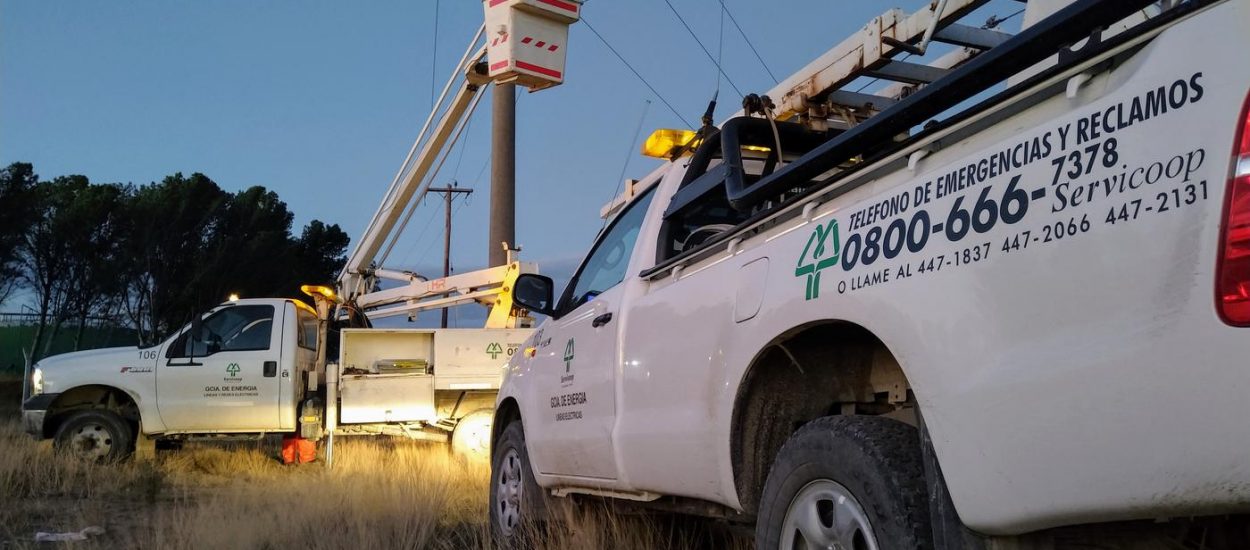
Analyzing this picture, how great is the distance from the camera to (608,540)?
203 inches

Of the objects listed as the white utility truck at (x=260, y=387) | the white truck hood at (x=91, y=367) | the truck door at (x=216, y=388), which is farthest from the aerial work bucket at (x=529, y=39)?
the white truck hood at (x=91, y=367)

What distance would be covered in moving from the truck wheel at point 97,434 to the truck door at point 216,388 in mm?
535

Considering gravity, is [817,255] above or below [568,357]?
above

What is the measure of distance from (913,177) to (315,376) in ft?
36.7

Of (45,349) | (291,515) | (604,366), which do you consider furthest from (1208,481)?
(45,349)

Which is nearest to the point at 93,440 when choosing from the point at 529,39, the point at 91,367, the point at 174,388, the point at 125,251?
the point at 91,367

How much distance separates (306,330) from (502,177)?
12308 millimetres

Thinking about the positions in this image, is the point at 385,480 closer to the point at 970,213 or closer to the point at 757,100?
the point at 757,100

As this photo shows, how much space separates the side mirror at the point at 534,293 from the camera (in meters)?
5.58

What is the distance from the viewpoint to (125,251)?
28.0 meters

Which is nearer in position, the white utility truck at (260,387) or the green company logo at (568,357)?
the green company logo at (568,357)

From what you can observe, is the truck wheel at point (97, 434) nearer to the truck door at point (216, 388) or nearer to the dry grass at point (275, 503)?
the dry grass at point (275, 503)

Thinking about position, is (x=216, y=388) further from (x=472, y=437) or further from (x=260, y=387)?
(x=472, y=437)

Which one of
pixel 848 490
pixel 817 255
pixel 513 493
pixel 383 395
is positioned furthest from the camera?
pixel 383 395
